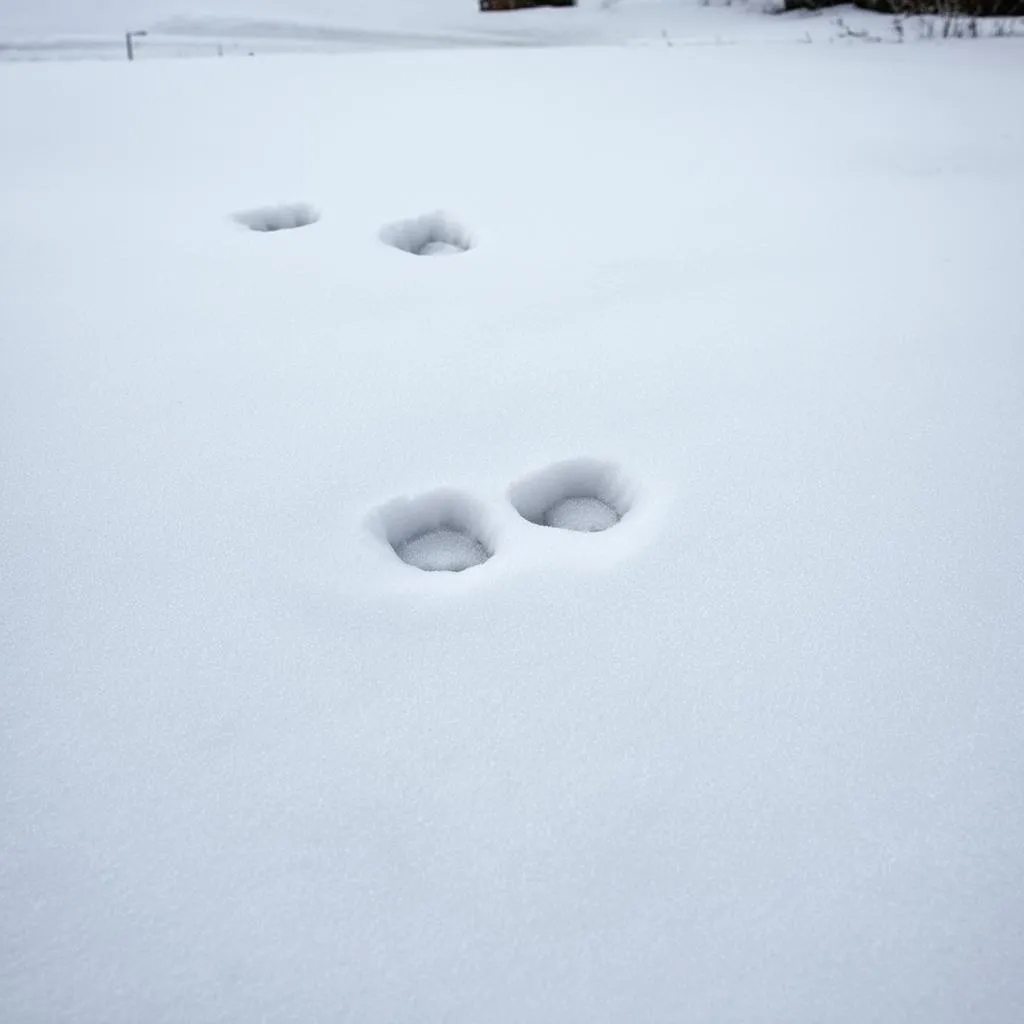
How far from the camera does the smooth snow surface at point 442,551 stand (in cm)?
107

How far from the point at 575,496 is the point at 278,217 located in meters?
1.36

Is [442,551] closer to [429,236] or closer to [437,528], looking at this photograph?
[437,528]

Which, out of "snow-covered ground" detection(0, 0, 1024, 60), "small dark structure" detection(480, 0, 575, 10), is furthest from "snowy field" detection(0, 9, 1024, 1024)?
"small dark structure" detection(480, 0, 575, 10)

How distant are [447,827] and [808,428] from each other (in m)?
0.89

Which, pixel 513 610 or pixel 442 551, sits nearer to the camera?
pixel 513 610

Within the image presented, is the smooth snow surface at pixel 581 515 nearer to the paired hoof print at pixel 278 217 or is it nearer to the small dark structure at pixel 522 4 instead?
the paired hoof print at pixel 278 217

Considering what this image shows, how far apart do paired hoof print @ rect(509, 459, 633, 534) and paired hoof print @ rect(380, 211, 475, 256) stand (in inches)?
36.1

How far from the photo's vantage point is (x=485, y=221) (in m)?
1.97

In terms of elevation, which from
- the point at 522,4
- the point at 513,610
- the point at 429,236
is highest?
the point at 522,4

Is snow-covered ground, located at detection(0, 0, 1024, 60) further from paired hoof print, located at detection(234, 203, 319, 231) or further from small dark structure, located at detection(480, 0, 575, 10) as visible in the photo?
paired hoof print, located at detection(234, 203, 319, 231)

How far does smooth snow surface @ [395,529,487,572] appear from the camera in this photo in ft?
3.52

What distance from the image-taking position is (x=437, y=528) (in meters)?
1.14

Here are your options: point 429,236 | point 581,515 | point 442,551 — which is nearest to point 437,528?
point 442,551

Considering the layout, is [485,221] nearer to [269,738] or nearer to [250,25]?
[269,738]
